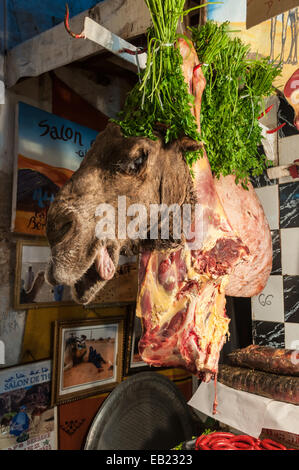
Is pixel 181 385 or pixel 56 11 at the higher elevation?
pixel 56 11

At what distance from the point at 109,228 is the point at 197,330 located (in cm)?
48

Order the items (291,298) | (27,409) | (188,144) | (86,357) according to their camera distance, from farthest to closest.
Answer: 1. (86,357)
2. (27,409)
3. (291,298)
4. (188,144)

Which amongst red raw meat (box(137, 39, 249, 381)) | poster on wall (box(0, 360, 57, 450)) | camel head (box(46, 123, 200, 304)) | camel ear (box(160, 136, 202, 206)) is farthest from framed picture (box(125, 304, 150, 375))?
camel ear (box(160, 136, 202, 206))

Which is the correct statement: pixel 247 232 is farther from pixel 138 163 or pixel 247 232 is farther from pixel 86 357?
pixel 86 357

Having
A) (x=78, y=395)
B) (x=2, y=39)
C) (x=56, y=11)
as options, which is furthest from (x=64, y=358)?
(x=56, y=11)

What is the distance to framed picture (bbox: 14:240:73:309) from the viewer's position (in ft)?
7.07

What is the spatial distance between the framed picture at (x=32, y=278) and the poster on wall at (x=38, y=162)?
92 millimetres

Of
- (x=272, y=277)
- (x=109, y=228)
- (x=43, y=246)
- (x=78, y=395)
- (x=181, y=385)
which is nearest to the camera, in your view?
(x=109, y=228)

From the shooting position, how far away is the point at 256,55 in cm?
176

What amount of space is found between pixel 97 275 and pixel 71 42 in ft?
3.69

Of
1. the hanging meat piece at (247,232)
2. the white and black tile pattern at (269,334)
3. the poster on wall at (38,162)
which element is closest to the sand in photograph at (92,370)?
the poster on wall at (38,162)

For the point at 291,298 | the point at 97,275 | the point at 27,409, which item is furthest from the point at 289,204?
the point at 27,409

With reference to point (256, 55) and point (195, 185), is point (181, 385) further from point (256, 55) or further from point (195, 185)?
point (256, 55)

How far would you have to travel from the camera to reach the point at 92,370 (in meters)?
2.56
